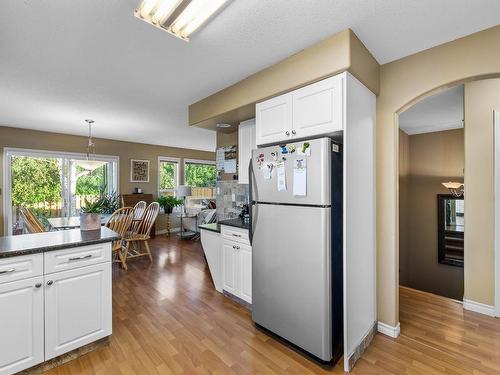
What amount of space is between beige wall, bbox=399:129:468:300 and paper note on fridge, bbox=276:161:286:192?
3.55 metres

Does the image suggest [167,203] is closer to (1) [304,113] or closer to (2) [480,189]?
(1) [304,113]

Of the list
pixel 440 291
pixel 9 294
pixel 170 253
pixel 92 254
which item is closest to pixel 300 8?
pixel 92 254

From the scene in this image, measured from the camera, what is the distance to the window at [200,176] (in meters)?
7.53

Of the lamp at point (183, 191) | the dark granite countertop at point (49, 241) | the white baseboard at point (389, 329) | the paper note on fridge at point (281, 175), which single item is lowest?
the white baseboard at point (389, 329)

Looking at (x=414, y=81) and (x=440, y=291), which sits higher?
(x=414, y=81)

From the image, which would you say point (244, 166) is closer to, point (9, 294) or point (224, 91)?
point (224, 91)

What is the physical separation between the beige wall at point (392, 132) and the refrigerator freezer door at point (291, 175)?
77 centimetres

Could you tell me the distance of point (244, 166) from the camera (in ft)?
10.2

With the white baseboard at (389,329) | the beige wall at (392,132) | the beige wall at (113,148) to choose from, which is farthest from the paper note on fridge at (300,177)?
the beige wall at (113,148)

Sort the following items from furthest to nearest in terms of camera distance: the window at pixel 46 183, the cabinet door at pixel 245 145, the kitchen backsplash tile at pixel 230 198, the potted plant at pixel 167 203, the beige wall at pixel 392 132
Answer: the potted plant at pixel 167 203 < the window at pixel 46 183 < the kitchen backsplash tile at pixel 230 198 < the cabinet door at pixel 245 145 < the beige wall at pixel 392 132

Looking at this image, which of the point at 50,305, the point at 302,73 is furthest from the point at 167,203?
the point at 302,73

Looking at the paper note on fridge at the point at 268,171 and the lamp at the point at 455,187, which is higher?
the paper note on fridge at the point at 268,171

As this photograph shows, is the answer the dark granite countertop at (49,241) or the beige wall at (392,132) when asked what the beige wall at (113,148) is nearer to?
the dark granite countertop at (49,241)

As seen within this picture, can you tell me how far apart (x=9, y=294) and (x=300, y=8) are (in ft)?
8.36
